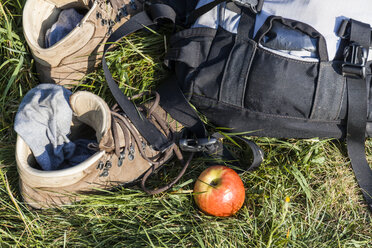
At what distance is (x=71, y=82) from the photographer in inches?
82.0

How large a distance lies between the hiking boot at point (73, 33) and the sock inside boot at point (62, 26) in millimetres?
17

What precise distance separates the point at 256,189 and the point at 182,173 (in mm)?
420

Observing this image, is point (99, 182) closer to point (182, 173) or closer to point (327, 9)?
point (182, 173)

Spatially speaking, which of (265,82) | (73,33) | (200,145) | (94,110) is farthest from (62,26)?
(265,82)

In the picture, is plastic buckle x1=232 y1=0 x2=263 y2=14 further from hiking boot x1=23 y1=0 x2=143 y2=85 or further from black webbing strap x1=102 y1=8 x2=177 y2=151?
hiking boot x1=23 y1=0 x2=143 y2=85

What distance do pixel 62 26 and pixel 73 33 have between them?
0.85ft

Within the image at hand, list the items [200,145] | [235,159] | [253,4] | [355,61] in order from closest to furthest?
[355,61], [253,4], [200,145], [235,159]

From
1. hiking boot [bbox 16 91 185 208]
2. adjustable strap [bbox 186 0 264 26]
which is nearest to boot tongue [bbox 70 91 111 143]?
hiking boot [bbox 16 91 185 208]

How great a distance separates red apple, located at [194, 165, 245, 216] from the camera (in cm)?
167

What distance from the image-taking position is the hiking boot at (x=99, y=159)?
1.62 meters

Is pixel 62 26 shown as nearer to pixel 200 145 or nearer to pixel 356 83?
pixel 200 145

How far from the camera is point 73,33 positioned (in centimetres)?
183

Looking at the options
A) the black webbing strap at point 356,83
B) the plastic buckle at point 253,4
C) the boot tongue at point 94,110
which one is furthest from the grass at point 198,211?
the plastic buckle at point 253,4

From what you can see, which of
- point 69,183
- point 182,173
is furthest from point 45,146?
point 182,173
